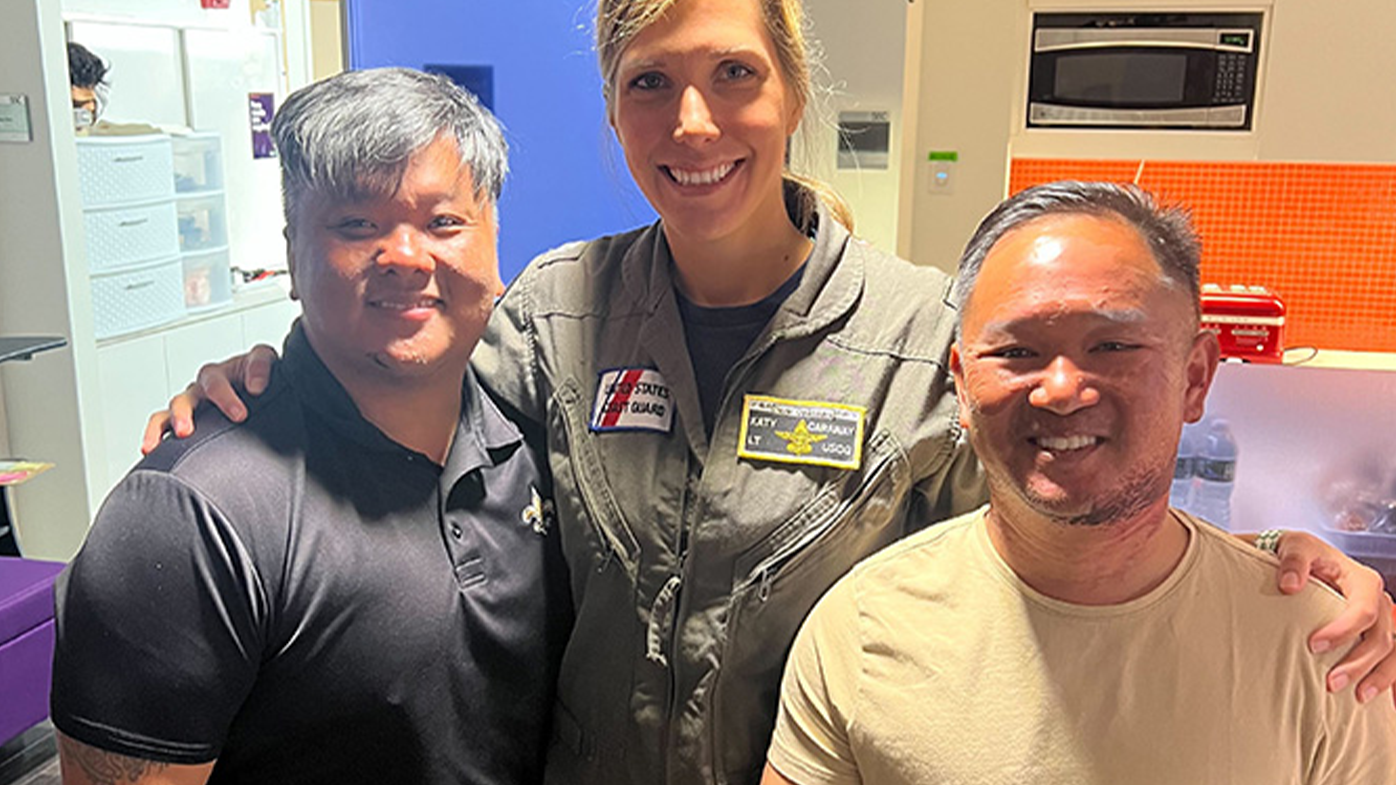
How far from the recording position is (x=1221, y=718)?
121cm

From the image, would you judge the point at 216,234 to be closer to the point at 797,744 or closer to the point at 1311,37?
the point at 1311,37

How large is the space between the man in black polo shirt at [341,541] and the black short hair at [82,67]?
13.8ft

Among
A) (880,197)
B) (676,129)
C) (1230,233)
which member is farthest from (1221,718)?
(1230,233)

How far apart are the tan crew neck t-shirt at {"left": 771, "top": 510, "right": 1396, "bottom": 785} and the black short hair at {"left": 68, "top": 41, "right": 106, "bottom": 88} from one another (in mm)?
4778

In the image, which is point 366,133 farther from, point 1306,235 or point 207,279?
point 207,279

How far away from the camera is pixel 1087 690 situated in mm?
1243

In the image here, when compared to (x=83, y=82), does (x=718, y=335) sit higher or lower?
lower

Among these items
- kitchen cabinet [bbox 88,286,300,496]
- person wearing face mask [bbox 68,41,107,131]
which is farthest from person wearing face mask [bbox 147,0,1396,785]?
person wearing face mask [bbox 68,41,107,131]

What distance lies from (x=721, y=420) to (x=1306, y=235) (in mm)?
3152

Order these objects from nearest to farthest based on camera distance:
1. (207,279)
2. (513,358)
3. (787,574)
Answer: (787,574)
(513,358)
(207,279)

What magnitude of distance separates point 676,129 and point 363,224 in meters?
0.39

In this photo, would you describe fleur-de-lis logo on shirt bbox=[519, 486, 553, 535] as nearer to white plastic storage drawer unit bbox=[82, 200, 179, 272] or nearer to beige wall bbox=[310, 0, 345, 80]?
beige wall bbox=[310, 0, 345, 80]

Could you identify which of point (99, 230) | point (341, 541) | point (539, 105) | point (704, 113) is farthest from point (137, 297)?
point (704, 113)

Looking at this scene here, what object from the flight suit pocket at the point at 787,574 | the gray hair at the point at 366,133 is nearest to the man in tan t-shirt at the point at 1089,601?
the flight suit pocket at the point at 787,574
